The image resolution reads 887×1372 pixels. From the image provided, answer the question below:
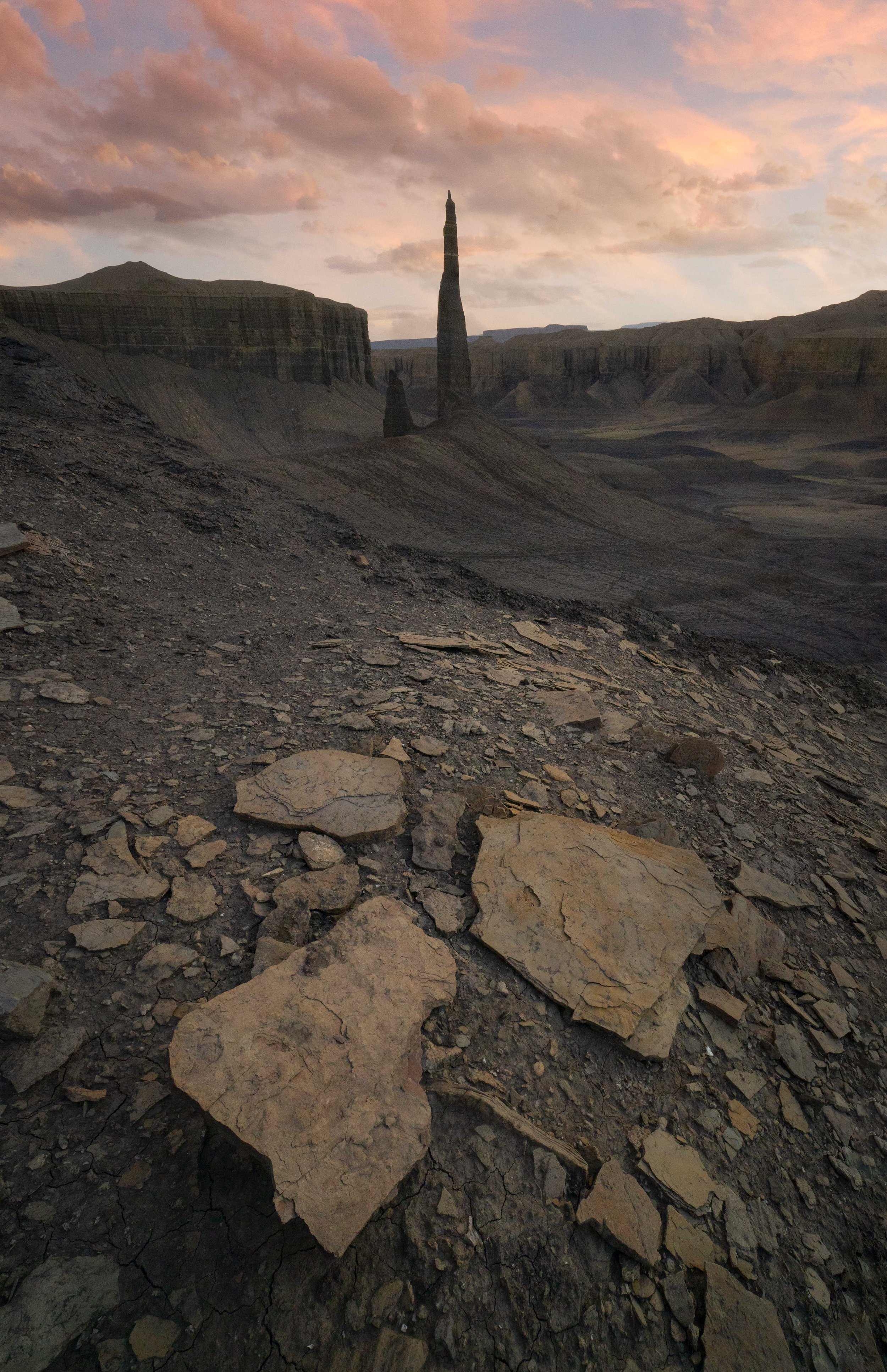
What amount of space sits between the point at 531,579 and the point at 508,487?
23.3 feet

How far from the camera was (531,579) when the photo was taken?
1255cm

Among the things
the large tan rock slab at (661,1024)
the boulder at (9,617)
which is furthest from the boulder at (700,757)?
the boulder at (9,617)

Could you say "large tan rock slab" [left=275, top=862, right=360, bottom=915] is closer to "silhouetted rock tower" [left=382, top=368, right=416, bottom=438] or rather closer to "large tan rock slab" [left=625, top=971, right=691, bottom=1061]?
"large tan rock slab" [left=625, top=971, right=691, bottom=1061]

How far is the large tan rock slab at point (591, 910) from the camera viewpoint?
8.74 ft

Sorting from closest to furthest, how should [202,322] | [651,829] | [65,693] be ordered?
1. [651,829]
2. [65,693]
3. [202,322]

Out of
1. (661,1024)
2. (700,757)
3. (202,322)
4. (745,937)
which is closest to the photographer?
(661,1024)

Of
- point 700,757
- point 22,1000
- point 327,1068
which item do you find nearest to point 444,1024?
point 327,1068

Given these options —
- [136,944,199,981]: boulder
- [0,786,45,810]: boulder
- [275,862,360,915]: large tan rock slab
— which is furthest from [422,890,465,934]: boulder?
[0,786,45,810]: boulder

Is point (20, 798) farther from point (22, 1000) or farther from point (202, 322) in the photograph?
point (202, 322)

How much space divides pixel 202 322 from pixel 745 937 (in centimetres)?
3684

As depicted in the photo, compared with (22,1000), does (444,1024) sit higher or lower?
lower

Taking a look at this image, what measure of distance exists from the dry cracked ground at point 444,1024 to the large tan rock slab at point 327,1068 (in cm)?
2

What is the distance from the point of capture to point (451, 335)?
89.1ft

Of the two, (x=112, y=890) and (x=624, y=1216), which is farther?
(x=112, y=890)
